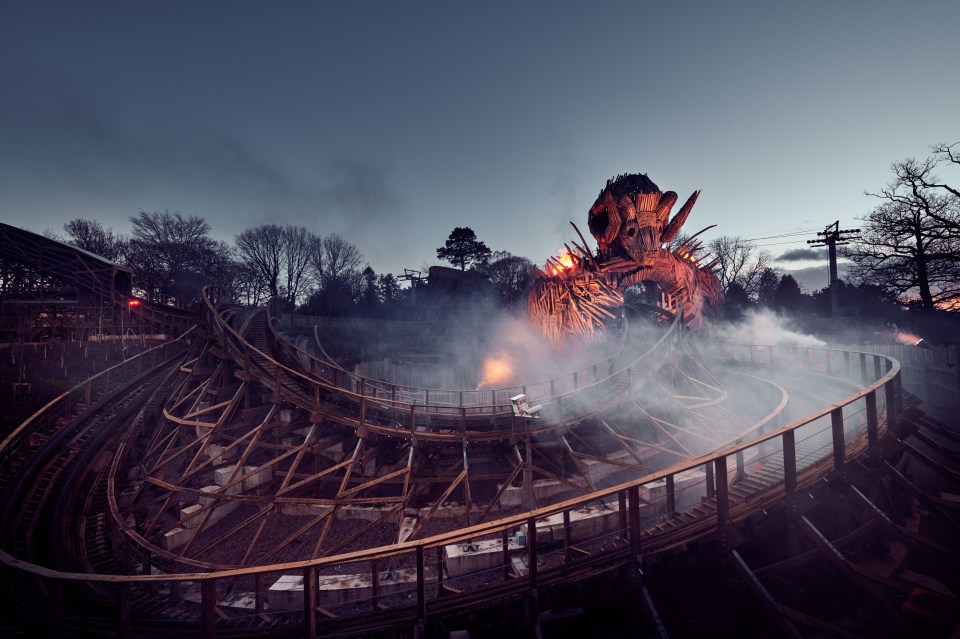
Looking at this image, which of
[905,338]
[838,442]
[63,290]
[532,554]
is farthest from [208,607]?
[905,338]

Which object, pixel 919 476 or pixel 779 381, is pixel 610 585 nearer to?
pixel 919 476

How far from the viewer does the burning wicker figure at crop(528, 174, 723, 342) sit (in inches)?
387

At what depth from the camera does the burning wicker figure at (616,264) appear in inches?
387

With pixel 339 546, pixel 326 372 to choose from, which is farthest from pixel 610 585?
pixel 326 372

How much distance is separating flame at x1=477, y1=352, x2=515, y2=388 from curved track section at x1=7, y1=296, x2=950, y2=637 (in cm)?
531

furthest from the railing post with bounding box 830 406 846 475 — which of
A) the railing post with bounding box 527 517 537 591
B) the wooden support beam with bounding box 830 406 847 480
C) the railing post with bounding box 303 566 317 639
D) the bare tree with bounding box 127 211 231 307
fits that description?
the bare tree with bounding box 127 211 231 307

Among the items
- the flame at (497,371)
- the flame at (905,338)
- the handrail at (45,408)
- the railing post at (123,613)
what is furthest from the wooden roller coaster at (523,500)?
the flame at (905,338)

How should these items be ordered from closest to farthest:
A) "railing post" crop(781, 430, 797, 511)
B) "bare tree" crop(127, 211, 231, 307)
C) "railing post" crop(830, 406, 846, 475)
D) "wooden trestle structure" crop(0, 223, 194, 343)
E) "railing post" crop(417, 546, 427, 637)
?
1. "railing post" crop(417, 546, 427, 637)
2. "railing post" crop(781, 430, 797, 511)
3. "railing post" crop(830, 406, 846, 475)
4. "wooden trestle structure" crop(0, 223, 194, 343)
5. "bare tree" crop(127, 211, 231, 307)

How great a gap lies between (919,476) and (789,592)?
6.42 m

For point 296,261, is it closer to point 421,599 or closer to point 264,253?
point 264,253

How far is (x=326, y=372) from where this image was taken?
20344 mm

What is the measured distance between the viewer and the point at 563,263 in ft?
35.1

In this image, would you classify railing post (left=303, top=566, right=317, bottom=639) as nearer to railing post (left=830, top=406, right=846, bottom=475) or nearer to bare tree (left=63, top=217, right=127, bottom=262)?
railing post (left=830, top=406, right=846, bottom=475)

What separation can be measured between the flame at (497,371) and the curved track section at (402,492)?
5314 mm
